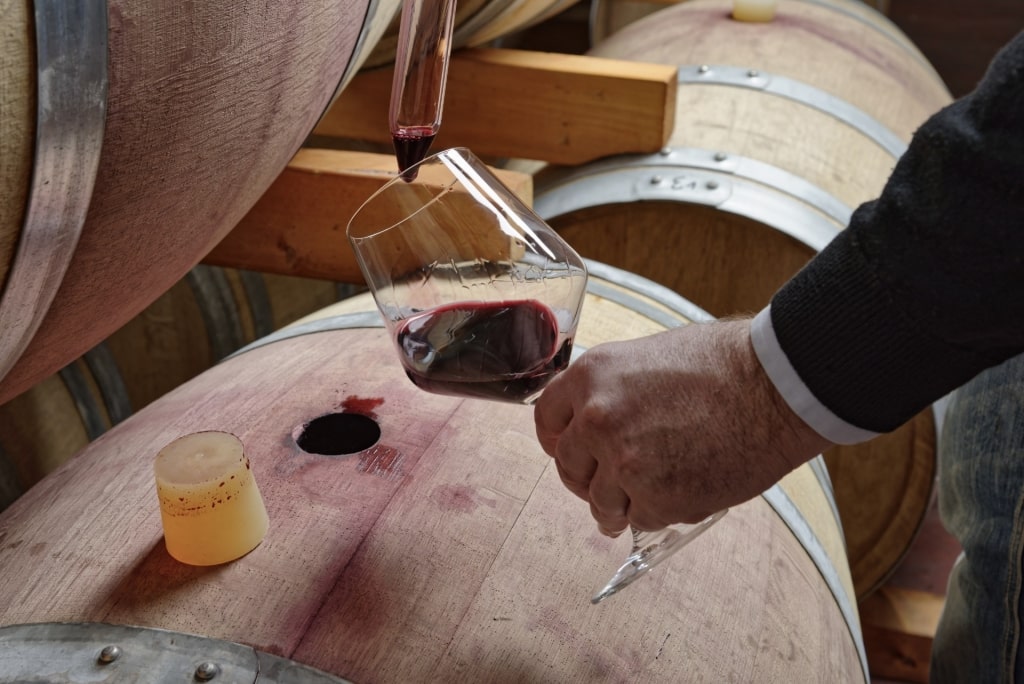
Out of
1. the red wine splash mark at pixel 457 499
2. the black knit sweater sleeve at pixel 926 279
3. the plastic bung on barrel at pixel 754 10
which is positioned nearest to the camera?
the black knit sweater sleeve at pixel 926 279

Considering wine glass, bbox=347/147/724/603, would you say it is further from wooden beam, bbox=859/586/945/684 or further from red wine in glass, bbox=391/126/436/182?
wooden beam, bbox=859/586/945/684

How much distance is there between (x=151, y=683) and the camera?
0.74 m

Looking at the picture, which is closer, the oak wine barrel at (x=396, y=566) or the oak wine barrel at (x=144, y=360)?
the oak wine barrel at (x=396, y=566)

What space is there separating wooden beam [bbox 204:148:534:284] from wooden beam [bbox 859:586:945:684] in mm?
1072

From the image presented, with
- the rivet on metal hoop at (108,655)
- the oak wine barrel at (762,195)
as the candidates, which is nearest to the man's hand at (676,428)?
the rivet on metal hoop at (108,655)

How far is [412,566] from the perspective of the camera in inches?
34.2

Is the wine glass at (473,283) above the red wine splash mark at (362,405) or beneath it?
above

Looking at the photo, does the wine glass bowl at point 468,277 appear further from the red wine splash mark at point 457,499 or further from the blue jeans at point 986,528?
the blue jeans at point 986,528

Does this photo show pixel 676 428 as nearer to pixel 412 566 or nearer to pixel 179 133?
pixel 412 566

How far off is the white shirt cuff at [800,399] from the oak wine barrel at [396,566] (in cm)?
19

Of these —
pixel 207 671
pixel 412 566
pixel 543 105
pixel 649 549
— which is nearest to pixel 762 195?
pixel 543 105

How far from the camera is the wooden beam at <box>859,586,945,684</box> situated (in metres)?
1.99

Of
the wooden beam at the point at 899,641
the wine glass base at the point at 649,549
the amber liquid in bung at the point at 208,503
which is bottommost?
the wooden beam at the point at 899,641

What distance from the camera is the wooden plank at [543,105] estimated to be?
1.79m
